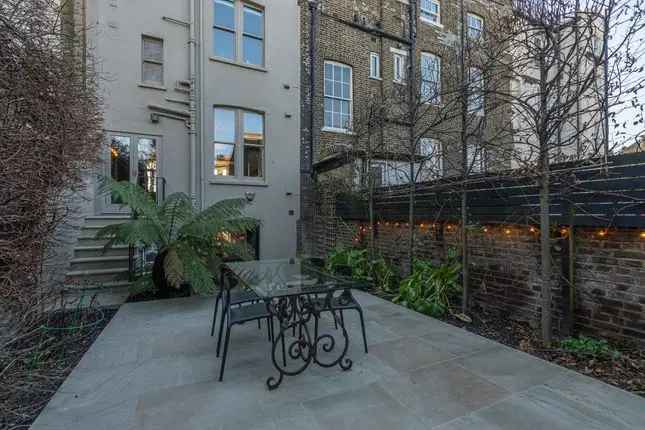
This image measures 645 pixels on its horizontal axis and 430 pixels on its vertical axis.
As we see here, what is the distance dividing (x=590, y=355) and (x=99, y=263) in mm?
6989

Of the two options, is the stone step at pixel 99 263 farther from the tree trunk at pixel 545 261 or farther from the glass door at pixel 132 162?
the tree trunk at pixel 545 261

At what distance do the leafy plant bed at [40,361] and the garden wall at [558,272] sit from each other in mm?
4362

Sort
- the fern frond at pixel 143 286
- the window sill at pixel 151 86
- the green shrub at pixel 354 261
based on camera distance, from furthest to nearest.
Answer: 1. the window sill at pixel 151 86
2. the green shrub at pixel 354 261
3. the fern frond at pixel 143 286

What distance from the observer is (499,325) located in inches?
148

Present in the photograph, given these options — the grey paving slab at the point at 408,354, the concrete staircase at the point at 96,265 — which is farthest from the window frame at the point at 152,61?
the grey paving slab at the point at 408,354

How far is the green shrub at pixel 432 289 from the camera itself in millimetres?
4195

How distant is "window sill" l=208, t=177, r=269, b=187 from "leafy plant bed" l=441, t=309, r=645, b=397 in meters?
5.80

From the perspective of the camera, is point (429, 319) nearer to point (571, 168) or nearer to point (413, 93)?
point (571, 168)

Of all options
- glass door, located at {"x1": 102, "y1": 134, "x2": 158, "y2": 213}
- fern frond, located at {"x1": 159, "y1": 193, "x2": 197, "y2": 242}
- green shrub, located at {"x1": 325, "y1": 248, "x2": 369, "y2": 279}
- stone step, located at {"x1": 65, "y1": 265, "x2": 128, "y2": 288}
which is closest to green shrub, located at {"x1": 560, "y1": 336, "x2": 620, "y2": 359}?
green shrub, located at {"x1": 325, "y1": 248, "x2": 369, "y2": 279}

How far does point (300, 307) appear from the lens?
2824mm

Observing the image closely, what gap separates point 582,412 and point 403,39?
34.9ft

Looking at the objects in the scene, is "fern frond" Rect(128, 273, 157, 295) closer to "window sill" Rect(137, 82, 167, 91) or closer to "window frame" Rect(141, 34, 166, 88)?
"window sill" Rect(137, 82, 167, 91)

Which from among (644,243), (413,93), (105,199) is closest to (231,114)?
(105,199)

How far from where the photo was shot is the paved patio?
6.61ft
